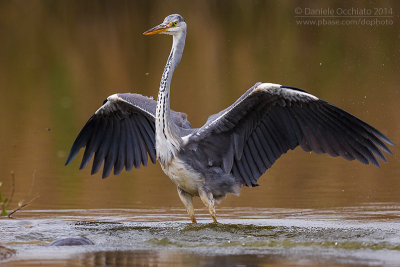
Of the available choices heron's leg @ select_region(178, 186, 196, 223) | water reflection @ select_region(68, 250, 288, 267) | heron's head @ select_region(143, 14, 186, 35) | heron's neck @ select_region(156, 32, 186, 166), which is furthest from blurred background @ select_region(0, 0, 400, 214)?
water reflection @ select_region(68, 250, 288, 267)

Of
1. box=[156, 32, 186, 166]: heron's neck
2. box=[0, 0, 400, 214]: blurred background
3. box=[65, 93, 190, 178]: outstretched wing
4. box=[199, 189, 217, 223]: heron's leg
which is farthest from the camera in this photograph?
box=[0, 0, 400, 214]: blurred background

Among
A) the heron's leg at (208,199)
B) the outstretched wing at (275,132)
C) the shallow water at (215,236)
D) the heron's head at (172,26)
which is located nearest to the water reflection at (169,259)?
the shallow water at (215,236)

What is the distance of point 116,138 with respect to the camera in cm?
1018

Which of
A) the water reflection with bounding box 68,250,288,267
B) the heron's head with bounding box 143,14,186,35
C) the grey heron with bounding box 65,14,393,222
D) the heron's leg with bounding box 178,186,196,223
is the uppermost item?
the heron's head with bounding box 143,14,186,35

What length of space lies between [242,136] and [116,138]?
5.94ft

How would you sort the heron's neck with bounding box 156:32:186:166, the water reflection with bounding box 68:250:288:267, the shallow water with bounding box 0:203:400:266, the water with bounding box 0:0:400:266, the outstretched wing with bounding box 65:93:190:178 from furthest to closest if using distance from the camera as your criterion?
the outstretched wing with bounding box 65:93:190:178, the heron's neck with bounding box 156:32:186:166, the water with bounding box 0:0:400:266, the shallow water with bounding box 0:203:400:266, the water reflection with bounding box 68:250:288:267

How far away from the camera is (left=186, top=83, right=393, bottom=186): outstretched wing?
8.50 metres

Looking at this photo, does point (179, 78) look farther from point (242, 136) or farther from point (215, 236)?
point (215, 236)

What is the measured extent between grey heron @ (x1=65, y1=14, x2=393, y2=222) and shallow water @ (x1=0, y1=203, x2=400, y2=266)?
1.40ft

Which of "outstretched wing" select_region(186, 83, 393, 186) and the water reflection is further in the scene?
"outstretched wing" select_region(186, 83, 393, 186)

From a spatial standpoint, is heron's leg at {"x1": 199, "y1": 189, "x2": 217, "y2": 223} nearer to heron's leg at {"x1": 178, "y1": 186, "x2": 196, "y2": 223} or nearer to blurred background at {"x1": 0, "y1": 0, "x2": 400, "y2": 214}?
heron's leg at {"x1": 178, "y1": 186, "x2": 196, "y2": 223}

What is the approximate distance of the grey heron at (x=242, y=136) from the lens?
8555 millimetres

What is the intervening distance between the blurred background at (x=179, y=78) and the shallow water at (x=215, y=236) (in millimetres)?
509

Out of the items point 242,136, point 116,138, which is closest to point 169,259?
point 242,136
